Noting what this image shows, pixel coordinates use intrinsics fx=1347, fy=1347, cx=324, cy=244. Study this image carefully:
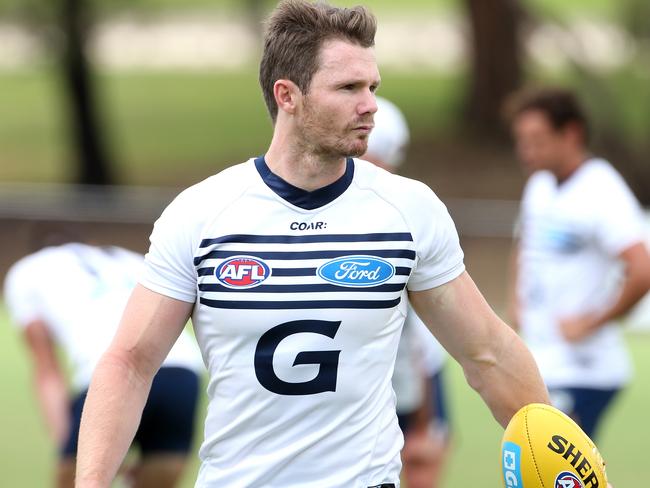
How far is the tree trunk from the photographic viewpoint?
2509 centimetres

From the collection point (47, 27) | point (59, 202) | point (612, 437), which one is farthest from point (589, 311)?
point (47, 27)

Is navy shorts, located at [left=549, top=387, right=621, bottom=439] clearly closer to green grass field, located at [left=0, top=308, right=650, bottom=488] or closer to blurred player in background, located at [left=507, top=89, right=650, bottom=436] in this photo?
blurred player in background, located at [left=507, top=89, right=650, bottom=436]

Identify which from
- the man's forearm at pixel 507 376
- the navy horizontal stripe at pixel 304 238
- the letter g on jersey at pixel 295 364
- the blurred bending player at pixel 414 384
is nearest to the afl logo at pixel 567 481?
the man's forearm at pixel 507 376

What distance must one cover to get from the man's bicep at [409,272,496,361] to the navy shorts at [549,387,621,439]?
112 inches

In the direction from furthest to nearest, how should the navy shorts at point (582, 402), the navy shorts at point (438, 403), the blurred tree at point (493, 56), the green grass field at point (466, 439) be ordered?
1. the blurred tree at point (493, 56)
2. the green grass field at point (466, 439)
3. the navy shorts at point (438, 403)
4. the navy shorts at point (582, 402)

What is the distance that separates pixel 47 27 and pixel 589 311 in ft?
66.6

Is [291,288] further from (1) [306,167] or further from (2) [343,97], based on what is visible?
(2) [343,97]

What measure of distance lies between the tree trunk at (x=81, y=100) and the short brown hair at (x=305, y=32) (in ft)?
71.5

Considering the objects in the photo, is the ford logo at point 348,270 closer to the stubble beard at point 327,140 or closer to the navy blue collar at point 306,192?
the navy blue collar at point 306,192

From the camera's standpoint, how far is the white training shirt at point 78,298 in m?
6.26

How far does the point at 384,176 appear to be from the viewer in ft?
12.5

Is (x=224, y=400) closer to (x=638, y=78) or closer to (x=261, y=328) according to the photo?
(x=261, y=328)

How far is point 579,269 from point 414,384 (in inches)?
39.1

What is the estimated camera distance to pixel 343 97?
3625mm
